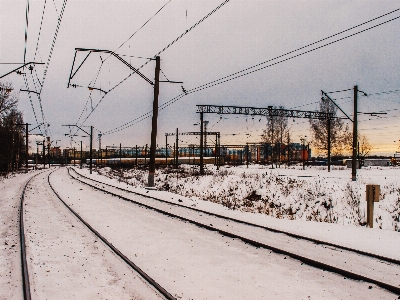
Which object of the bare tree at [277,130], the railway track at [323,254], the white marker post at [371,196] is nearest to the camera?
the railway track at [323,254]

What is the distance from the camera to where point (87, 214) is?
482 inches

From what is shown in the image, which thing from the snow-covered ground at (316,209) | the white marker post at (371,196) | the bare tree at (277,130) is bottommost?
the snow-covered ground at (316,209)

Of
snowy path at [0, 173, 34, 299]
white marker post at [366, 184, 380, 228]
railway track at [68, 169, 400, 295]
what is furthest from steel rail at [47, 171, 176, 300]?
white marker post at [366, 184, 380, 228]

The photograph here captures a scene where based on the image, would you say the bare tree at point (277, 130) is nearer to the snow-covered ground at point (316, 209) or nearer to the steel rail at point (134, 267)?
the snow-covered ground at point (316, 209)

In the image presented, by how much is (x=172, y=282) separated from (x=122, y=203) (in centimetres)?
1046

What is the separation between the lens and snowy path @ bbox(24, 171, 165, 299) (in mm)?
5031

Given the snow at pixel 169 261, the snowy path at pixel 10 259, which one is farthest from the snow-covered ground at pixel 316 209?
the snowy path at pixel 10 259

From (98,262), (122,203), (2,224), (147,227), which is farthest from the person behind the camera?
(122,203)

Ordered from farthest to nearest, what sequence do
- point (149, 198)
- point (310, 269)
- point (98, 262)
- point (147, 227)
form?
point (149, 198) → point (147, 227) → point (98, 262) → point (310, 269)

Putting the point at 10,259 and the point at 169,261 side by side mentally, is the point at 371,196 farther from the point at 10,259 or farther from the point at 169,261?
the point at 10,259

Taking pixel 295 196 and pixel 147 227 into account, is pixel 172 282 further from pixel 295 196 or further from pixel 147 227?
pixel 295 196

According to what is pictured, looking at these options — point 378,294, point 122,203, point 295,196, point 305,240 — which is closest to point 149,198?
point 122,203

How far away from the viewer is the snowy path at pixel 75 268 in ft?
16.5

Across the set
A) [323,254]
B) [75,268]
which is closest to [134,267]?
[75,268]
